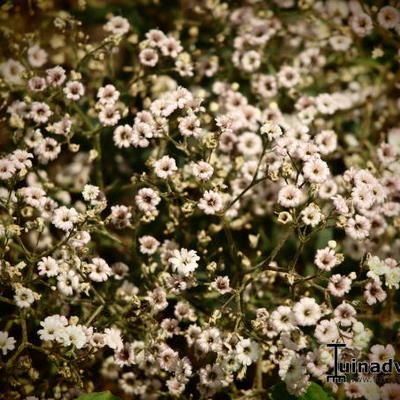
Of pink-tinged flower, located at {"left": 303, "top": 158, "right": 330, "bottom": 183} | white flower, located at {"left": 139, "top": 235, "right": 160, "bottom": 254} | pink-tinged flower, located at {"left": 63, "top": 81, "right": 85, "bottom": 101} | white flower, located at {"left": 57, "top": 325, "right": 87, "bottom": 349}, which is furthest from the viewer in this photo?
pink-tinged flower, located at {"left": 63, "top": 81, "right": 85, "bottom": 101}

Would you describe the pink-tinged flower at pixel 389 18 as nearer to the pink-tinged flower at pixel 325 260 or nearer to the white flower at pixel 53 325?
the pink-tinged flower at pixel 325 260

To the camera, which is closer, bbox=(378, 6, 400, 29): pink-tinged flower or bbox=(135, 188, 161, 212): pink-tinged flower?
bbox=(135, 188, 161, 212): pink-tinged flower

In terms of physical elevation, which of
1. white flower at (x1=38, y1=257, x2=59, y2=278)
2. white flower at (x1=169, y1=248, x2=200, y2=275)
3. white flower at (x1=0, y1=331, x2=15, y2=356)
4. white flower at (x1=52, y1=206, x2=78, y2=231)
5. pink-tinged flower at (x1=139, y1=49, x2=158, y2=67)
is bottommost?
white flower at (x1=0, y1=331, x2=15, y2=356)

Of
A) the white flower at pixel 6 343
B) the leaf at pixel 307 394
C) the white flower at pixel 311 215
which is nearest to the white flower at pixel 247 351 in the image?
the leaf at pixel 307 394

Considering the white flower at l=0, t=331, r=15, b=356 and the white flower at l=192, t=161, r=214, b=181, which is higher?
the white flower at l=192, t=161, r=214, b=181

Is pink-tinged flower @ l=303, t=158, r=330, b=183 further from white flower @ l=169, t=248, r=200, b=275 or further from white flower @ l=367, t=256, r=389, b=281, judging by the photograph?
white flower @ l=169, t=248, r=200, b=275

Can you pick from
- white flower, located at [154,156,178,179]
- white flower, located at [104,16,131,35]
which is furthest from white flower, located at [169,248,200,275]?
white flower, located at [104,16,131,35]

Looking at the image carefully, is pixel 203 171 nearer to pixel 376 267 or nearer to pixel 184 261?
pixel 184 261
